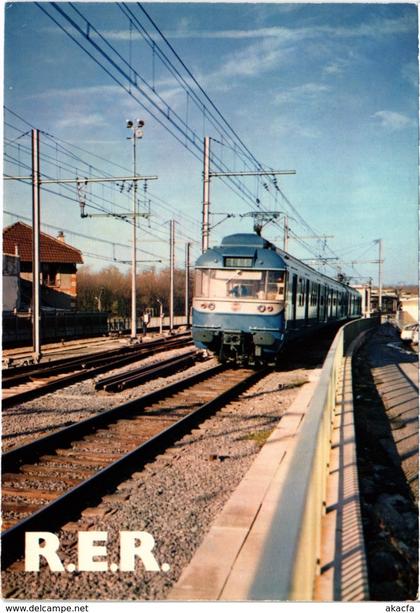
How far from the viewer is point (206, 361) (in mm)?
16812

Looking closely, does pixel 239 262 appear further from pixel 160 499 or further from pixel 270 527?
pixel 270 527

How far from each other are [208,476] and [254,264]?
26.0 ft

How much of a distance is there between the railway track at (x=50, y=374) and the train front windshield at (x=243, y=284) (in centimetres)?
350

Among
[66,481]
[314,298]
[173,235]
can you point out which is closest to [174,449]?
[66,481]

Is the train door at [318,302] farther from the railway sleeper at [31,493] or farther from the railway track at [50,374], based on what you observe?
the railway sleeper at [31,493]

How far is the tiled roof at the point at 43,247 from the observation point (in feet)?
109

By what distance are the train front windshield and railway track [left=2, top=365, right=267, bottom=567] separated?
12.1ft

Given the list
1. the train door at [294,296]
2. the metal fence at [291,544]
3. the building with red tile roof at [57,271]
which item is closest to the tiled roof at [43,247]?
the building with red tile roof at [57,271]

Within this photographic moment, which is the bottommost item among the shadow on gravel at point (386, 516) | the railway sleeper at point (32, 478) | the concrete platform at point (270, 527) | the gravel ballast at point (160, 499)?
the shadow on gravel at point (386, 516)

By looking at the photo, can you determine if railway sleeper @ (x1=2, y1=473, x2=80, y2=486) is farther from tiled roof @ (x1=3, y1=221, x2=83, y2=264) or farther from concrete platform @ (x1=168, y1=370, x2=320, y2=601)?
tiled roof @ (x1=3, y1=221, x2=83, y2=264)

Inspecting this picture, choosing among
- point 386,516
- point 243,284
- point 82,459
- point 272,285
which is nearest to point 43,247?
point 243,284

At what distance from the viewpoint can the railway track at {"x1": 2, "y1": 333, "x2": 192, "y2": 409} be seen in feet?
34.0

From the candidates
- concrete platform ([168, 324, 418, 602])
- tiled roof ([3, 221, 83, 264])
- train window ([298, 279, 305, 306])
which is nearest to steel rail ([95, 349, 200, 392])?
train window ([298, 279, 305, 306])

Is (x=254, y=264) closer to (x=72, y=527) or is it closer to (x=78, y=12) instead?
(x=78, y=12)
